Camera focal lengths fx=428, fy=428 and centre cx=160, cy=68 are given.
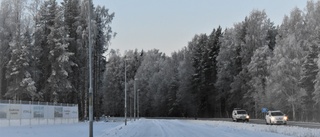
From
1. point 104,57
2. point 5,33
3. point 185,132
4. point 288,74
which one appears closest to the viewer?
point 185,132

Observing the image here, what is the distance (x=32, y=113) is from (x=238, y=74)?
53071 mm

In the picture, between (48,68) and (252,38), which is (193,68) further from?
(48,68)

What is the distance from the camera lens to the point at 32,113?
4881cm

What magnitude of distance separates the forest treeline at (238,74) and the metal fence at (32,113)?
27.7 meters

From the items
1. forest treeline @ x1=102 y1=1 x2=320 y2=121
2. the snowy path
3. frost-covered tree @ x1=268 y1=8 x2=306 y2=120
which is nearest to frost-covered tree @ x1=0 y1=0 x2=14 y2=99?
forest treeline @ x1=102 y1=1 x2=320 y2=121

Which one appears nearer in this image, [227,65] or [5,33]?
[5,33]

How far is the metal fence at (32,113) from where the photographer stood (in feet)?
139

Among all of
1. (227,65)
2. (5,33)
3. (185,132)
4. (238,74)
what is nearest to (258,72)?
(238,74)

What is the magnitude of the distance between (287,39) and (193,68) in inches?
1869

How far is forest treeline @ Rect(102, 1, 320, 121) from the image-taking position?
72.7 metres

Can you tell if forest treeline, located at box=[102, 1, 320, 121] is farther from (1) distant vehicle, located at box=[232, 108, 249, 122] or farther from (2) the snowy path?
(2) the snowy path

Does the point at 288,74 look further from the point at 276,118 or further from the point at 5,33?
the point at 5,33

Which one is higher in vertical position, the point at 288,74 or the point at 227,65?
the point at 227,65

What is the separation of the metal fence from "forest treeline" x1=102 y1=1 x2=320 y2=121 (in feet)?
91.0
